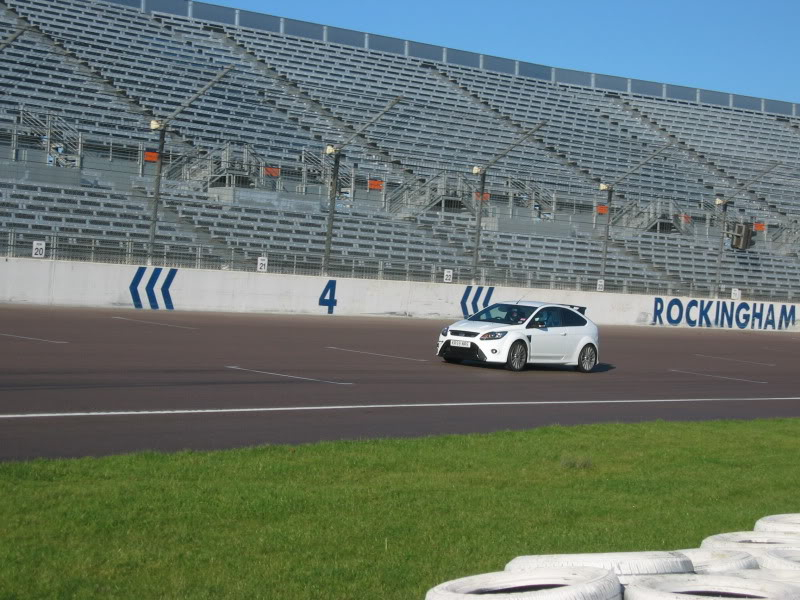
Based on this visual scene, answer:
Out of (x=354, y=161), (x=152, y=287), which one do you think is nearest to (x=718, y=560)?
(x=152, y=287)

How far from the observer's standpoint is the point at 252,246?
39.8m

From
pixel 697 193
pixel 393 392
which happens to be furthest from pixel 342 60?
pixel 393 392

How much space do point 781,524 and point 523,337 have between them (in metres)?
14.8

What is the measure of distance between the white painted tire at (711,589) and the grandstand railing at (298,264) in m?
26.1

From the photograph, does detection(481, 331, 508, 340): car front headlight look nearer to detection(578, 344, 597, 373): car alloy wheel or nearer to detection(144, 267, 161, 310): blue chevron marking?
detection(578, 344, 597, 373): car alloy wheel

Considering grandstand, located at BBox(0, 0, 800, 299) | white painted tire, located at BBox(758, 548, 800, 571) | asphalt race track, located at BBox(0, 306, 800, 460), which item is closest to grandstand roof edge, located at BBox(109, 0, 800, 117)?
grandstand, located at BBox(0, 0, 800, 299)

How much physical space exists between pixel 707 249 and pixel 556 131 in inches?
448

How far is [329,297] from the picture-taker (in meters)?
34.4

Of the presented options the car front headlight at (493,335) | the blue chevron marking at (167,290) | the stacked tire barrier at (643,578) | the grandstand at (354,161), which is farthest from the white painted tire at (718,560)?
the blue chevron marking at (167,290)

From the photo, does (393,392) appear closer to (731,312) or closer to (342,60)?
(731,312)

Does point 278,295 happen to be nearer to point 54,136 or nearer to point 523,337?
point 54,136

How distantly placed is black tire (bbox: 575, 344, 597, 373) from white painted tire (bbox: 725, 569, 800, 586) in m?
17.3

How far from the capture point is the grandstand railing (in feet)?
96.3

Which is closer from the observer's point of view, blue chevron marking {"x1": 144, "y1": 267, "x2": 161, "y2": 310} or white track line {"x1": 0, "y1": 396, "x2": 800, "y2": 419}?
white track line {"x1": 0, "y1": 396, "x2": 800, "y2": 419}
